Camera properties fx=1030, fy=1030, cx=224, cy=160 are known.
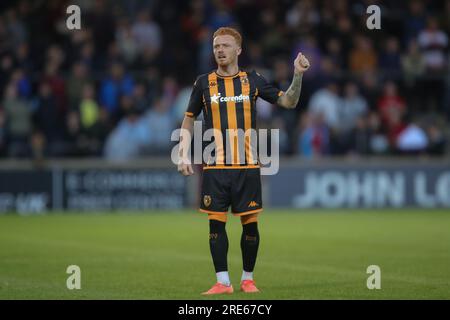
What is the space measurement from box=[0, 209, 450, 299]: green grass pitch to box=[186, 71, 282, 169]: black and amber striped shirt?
126 cm

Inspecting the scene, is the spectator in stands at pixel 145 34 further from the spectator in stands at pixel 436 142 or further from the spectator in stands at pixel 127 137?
the spectator in stands at pixel 436 142

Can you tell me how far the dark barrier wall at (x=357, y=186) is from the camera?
2272 centimetres

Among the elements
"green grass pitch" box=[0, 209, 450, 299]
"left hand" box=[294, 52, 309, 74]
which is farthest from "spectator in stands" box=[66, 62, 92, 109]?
"left hand" box=[294, 52, 309, 74]

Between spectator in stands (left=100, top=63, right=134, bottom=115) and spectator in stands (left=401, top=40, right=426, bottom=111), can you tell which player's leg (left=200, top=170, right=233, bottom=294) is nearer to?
spectator in stands (left=100, top=63, right=134, bottom=115)

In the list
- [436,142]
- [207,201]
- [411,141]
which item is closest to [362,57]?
[411,141]

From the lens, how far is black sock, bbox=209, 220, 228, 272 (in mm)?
9398

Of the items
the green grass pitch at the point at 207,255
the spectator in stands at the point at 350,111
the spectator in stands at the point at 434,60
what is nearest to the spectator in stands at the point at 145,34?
the green grass pitch at the point at 207,255

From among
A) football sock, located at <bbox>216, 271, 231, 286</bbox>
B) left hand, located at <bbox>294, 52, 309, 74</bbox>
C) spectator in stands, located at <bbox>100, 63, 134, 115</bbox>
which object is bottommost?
football sock, located at <bbox>216, 271, 231, 286</bbox>

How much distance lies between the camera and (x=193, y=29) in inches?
955

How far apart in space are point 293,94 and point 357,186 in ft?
44.9

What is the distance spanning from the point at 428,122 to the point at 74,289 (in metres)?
15.2
